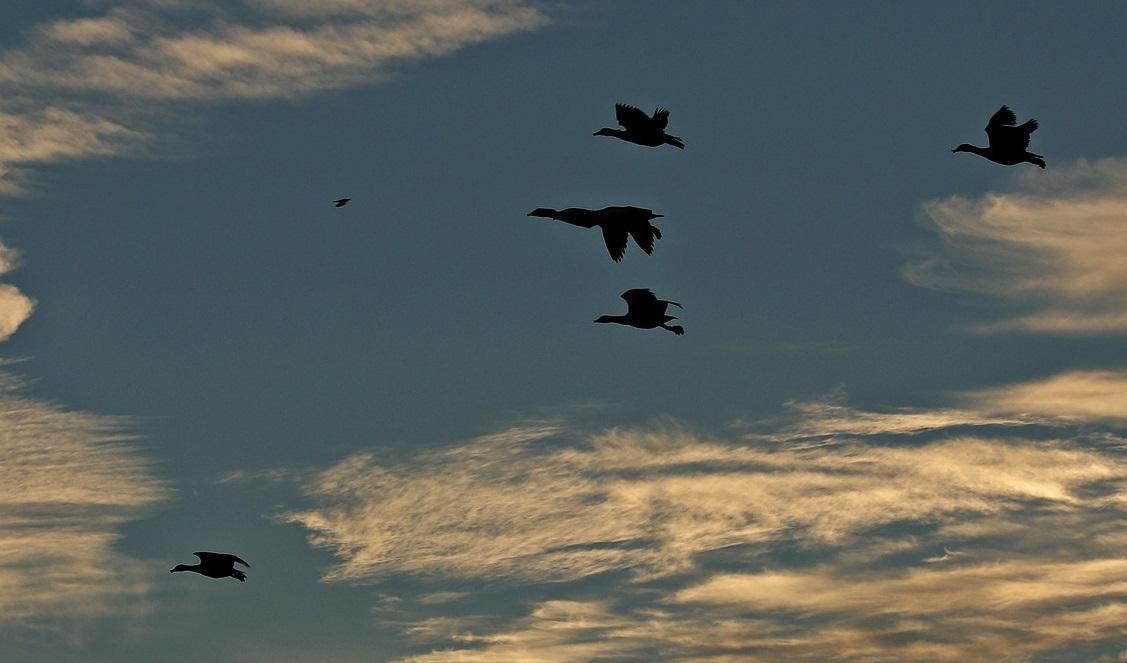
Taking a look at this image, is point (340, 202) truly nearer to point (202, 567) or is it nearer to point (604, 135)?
point (604, 135)

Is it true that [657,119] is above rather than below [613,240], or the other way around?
above

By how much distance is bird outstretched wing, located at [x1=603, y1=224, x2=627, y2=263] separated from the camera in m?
61.1

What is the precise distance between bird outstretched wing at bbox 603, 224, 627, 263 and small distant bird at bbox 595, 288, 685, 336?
1.68 meters

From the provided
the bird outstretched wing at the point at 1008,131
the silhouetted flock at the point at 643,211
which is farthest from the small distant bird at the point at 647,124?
the bird outstretched wing at the point at 1008,131

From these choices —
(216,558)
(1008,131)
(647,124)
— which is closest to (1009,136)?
(1008,131)

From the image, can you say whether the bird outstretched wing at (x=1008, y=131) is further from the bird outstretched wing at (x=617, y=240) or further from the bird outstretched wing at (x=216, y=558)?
the bird outstretched wing at (x=216, y=558)

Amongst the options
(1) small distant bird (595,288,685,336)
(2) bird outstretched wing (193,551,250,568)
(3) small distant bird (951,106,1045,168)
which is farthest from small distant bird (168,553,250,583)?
(3) small distant bird (951,106,1045,168)

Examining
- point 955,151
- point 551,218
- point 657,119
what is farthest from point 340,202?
point 955,151

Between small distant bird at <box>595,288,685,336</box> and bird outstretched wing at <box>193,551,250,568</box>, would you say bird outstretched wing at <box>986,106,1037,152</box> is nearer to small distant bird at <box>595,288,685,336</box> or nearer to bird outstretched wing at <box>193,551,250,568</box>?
small distant bird at <box>595,288,685,336</box>

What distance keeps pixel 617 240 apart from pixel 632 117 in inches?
165

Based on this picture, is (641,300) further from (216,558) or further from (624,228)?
(216,558)

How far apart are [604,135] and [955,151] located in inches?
494

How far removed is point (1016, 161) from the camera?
2496 inches

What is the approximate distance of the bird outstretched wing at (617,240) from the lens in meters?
61.1
